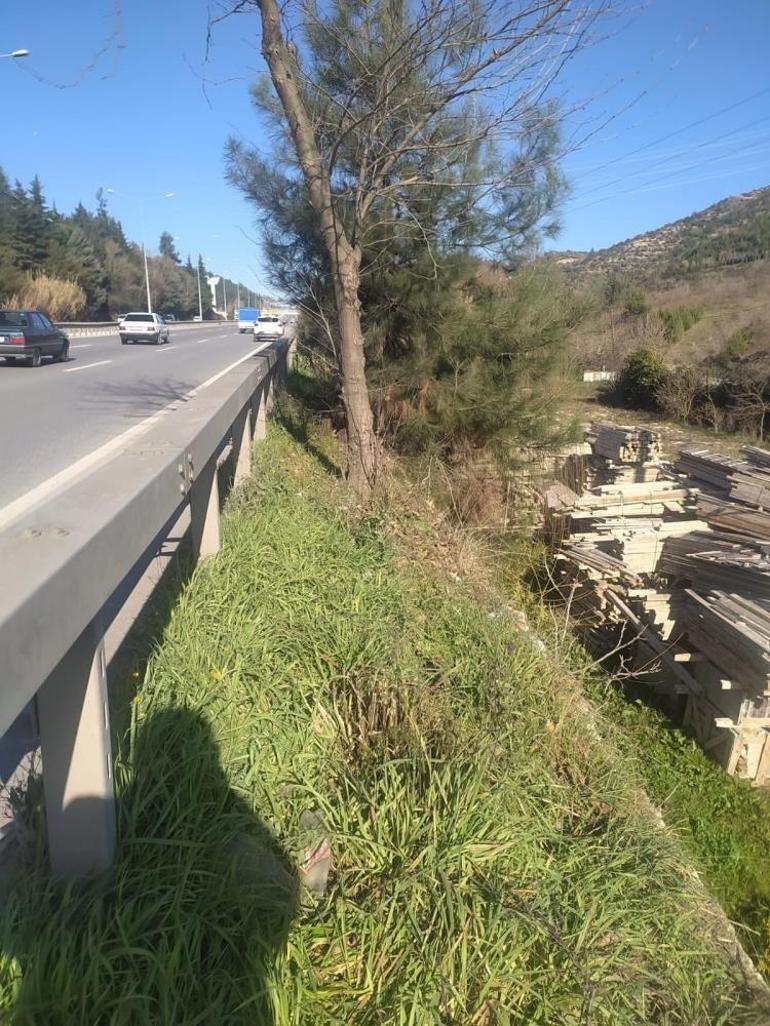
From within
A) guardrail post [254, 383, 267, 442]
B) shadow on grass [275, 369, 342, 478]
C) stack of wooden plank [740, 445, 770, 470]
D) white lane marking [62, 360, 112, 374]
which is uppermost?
guardrail post [254, 383, 267, 442]

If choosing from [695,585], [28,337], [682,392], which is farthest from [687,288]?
[695,585]

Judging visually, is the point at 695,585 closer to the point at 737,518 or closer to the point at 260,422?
the point at 737,518

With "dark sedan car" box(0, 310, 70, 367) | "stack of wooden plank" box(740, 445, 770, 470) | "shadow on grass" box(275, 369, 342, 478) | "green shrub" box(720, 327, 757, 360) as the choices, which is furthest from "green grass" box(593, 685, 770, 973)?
"green shrub" box(720, 327, 757, 360)

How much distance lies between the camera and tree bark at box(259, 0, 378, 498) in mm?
7562

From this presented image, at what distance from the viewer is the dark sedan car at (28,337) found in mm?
A: 18203

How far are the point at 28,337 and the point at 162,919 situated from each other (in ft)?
63.3

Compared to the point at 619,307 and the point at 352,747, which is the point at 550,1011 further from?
the point at 619,307

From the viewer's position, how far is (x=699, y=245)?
2884 inches

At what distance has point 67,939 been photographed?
1.86 metres

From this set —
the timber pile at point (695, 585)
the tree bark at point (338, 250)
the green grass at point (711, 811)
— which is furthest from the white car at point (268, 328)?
the green grass at point (711, 811)

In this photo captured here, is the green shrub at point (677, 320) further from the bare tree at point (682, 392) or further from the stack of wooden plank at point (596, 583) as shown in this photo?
the stack of wooden plank at point (596, 583)

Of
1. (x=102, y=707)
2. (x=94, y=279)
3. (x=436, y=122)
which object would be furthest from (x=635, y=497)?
(x=94, y=279)

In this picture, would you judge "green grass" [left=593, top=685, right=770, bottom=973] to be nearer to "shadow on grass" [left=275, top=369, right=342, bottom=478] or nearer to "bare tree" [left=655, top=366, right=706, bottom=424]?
"shadow on grass" [left=275, top=369, right=342, bottom=478]

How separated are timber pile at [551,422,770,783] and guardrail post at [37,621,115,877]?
3.80 metres
